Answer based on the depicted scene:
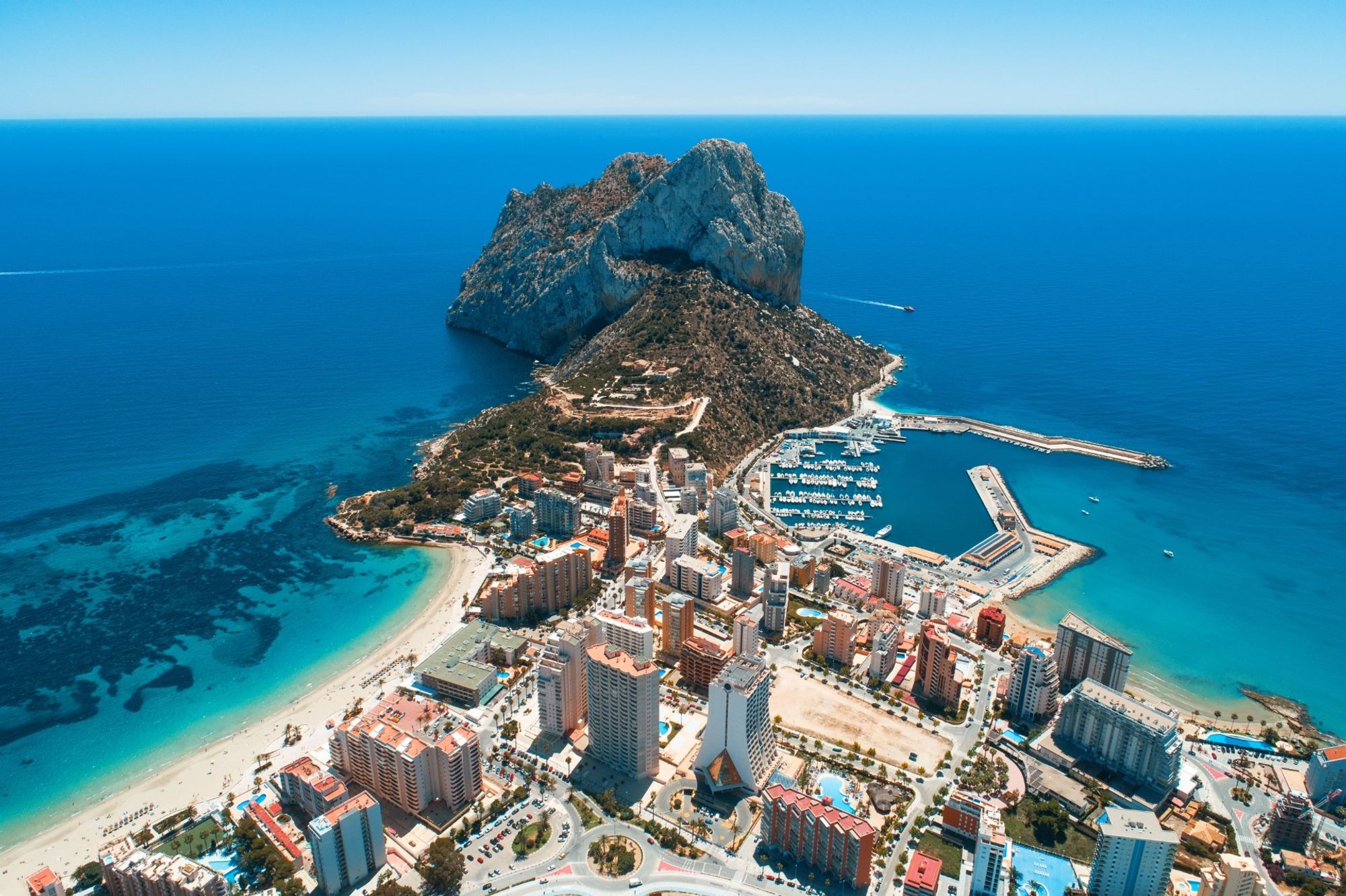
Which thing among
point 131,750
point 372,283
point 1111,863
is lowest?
point 131,750

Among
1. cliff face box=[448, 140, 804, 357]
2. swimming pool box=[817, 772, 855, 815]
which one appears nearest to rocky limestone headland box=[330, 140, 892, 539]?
cliff face box=[448, 140, 804, 357]

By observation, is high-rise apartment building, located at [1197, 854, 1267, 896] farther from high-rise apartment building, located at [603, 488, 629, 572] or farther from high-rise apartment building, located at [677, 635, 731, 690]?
high-rise apartment building, located at [603, 488, 629, 572]

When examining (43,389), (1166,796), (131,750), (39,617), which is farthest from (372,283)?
(1166,796)

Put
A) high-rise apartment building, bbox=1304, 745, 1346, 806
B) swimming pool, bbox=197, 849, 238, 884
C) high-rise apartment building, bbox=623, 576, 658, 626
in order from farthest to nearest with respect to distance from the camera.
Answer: high-rise apartment building, bbox=623, 576, 658, 626, high-rise apartment building, bbox=1304, 745, 1346, 806, swimming pool, bbox=197, 849, 238, 884

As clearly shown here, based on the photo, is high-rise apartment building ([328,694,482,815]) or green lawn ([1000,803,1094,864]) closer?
green lawn ([1000,803,1094,864])

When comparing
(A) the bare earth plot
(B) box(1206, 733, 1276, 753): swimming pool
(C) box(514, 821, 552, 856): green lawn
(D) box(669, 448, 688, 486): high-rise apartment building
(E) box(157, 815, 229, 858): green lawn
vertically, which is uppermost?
(D) box(669, 448, 688, 486): high-rise apartment building

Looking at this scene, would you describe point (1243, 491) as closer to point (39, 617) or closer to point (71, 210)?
point (39, 617)

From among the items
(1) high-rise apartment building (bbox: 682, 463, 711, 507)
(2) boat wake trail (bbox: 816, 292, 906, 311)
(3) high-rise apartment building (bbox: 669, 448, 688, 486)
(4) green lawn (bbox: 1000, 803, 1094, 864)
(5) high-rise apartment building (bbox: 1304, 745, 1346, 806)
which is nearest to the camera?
(4) green lawn (bbox: 1000, 803, 1094, 864)

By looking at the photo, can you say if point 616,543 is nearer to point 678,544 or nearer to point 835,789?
point 678,544

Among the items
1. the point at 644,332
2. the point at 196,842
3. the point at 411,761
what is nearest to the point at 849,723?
the point at 411,761
